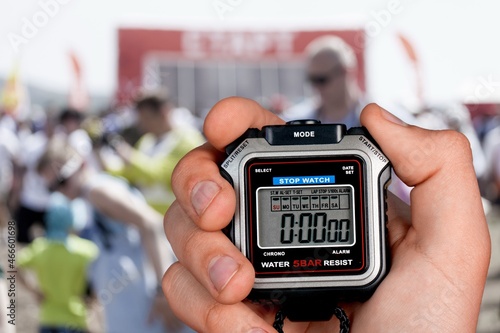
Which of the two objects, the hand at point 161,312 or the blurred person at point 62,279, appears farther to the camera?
the blurred person at point 62,279

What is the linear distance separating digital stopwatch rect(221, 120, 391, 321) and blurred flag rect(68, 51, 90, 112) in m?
3.03

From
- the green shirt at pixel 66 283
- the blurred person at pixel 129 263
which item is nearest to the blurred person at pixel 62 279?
the green shirt at pixel 66 283

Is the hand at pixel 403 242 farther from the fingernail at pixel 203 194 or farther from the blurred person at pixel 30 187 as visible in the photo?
the blurred person at pixel 30 187

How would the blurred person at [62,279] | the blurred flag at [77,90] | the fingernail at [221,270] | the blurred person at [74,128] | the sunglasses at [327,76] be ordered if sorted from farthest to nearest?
the blurred person at [74,128] → the blurred flag at [77,90] → the blurred person at [62,279] → the sunglasses at [327,76] → the fingernail at [221,270]

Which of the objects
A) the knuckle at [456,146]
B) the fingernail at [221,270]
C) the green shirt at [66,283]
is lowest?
the green shirt at [66,283]

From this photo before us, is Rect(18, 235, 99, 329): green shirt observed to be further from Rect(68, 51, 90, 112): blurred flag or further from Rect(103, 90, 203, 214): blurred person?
Rect(68, 51, 90, 112): blurred flag

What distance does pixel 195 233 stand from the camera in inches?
52.7

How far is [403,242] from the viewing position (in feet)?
4.56

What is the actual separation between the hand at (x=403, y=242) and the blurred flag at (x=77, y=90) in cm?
301

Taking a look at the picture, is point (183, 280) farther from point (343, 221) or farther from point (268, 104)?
point (268, 104)

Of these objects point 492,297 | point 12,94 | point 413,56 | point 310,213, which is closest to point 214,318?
point 310,213

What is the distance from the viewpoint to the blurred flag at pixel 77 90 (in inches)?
167

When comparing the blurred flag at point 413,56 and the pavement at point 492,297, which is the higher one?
the blurred flag at point 413,56

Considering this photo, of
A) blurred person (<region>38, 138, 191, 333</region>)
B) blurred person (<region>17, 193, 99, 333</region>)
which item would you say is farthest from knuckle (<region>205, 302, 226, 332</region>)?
blurred person (<region>17, 193, 99, 333</region>)
